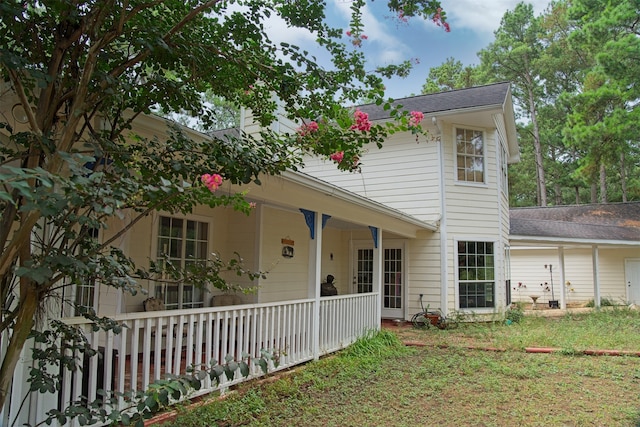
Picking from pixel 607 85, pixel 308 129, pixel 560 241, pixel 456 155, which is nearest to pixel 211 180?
pixel 308 129

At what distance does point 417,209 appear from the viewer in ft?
36.2

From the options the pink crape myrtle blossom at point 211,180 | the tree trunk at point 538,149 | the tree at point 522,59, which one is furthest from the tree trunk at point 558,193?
the pink crape myrtle blossom at point 211,180

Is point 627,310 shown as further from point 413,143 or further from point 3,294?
point 3,294

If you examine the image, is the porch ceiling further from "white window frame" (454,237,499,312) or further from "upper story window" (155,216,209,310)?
"white window frame" (454,237,499,312)

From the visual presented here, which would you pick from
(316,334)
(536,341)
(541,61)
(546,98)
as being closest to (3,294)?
(316,334)

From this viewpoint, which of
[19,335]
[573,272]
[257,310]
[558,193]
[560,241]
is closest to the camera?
[19,335]

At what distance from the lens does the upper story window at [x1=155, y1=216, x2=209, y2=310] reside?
648cm

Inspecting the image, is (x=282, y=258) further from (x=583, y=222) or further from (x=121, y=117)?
(x=583, y=222)

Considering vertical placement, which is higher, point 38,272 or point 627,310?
point 38,272

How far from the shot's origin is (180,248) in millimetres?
6812

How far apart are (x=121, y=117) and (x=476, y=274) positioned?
32.2ft

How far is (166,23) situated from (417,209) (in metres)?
8.95

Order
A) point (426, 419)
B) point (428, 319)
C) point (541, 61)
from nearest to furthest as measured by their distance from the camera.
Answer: point (426, 419), point (428, 319), point (541, 61)

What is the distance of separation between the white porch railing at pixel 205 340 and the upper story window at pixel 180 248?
1.67 feet
